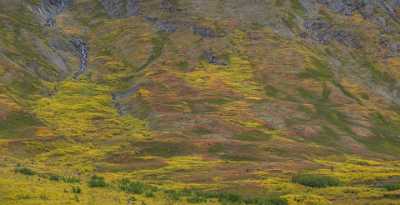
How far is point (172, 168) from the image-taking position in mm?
115188

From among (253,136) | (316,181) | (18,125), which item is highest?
(18,125)

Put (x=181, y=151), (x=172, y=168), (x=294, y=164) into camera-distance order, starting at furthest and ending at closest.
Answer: (x=181, y=151)
(x=294, y=164)
(x=172, y=168)

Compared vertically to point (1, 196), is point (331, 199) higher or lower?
lower

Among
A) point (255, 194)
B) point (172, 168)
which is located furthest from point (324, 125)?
point (255, 194)

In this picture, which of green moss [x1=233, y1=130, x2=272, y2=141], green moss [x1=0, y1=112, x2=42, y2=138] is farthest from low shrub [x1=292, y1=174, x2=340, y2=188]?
green moss [x1=0, y1=112, x2=42, y2=138]

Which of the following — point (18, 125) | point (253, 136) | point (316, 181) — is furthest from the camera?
point (253, 136)

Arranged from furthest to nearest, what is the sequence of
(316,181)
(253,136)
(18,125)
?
(253,136)
(18,125)
(316,181)

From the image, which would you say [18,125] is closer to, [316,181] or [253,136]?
[253,136]

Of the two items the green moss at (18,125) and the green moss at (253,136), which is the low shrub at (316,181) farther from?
the green moss at (18,125)

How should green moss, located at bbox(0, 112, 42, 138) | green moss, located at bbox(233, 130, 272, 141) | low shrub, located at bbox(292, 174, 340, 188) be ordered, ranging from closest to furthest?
low shrub, located at bbox(292, 174, 340, 188) < green moss, located at bbox(0, 112, 42, 138) < green moss, located at bbox(233, 130, 272, 141)

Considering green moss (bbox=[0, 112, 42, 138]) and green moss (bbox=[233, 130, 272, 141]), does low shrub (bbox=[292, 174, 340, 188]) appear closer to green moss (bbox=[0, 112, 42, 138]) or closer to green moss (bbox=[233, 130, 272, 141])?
green moss (bbox=[233, 130, 272, 141])

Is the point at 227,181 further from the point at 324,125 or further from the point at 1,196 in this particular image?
the point at 324,125

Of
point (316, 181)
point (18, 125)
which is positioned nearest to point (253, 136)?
point (18, 125)

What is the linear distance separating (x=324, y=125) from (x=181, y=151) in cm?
6600
